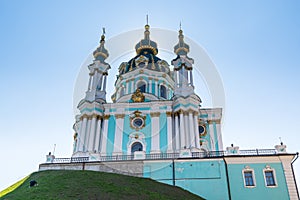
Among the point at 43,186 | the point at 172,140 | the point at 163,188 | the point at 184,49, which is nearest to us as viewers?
the point at 43,186

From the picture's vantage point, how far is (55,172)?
1956cm

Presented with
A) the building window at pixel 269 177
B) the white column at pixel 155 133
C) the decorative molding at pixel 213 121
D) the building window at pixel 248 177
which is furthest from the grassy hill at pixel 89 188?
the decorative molding at pixel 213 121

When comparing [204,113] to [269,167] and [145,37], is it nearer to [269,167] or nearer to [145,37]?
[269,167]

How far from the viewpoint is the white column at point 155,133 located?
87.3 feet

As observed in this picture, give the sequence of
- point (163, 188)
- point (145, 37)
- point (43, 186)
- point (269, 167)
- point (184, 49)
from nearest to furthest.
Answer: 1. point (43, 186)
2. point (163, 188)
3. point (269, 167)
4. point (184, 49)
5. point (145, 37)

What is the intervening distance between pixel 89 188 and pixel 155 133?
12103 millimetres

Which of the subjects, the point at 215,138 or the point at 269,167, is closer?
the point at 269,167

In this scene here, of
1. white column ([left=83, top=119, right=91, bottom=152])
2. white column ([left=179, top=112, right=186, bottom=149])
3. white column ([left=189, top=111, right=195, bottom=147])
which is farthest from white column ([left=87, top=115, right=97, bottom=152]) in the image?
white column ([left=189, top=111, right=195, bottom=147])

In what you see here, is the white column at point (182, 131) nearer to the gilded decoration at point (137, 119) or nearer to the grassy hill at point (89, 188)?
the gilded decoration at point (137, 119)

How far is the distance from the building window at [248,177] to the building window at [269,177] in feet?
2.88

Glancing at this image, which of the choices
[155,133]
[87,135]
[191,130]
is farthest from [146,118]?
[87,135]

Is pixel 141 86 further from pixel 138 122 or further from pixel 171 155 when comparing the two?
pixel 171 155

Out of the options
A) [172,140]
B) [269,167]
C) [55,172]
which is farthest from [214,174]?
[55,172]

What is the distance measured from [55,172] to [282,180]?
14703 millimetres
